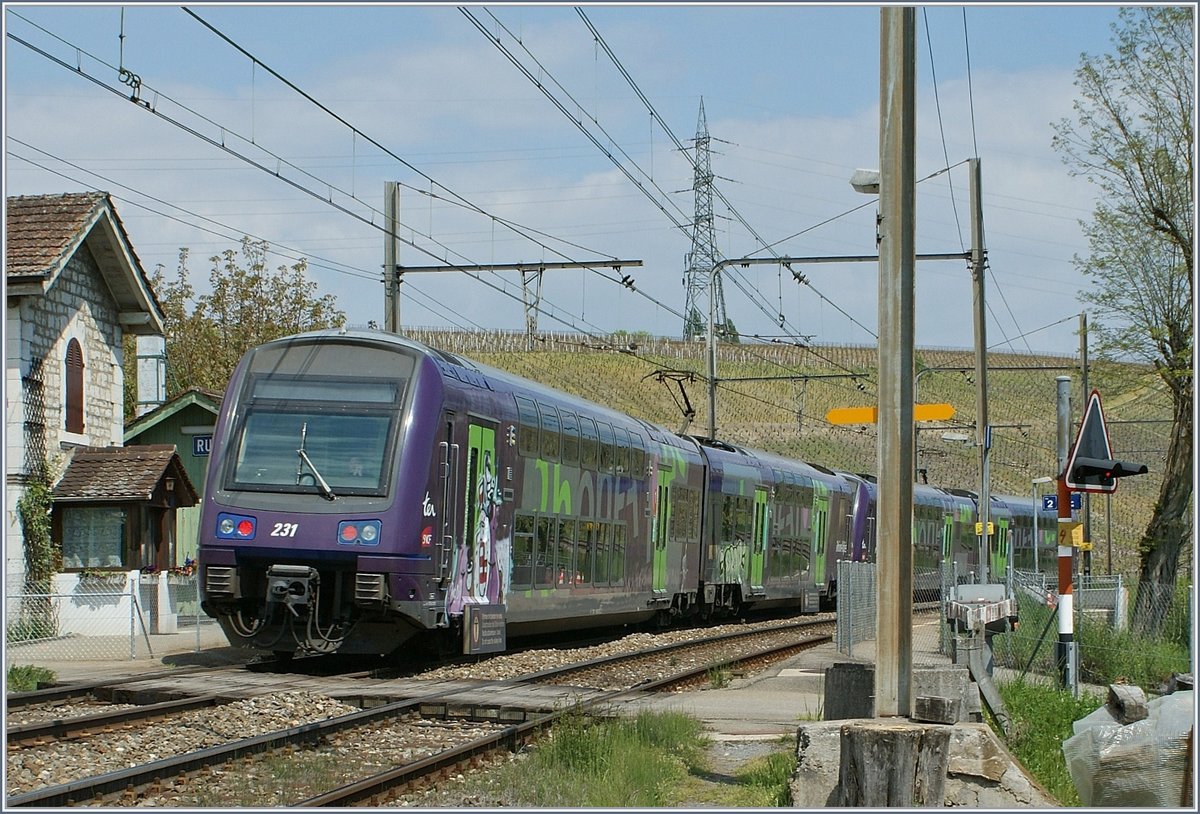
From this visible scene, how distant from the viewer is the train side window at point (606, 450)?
69.9ft

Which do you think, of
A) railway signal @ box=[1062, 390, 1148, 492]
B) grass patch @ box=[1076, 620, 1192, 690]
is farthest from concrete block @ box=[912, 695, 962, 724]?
grass patch @ box=[1076, 620, 1192, 690]

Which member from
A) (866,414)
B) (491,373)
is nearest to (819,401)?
(866,414)

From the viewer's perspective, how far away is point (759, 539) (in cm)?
3016

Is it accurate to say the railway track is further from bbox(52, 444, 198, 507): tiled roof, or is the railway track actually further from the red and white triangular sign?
bbox(52, 444, 198, 507): tiled roof

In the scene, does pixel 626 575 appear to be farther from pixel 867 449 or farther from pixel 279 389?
pixel 867 449

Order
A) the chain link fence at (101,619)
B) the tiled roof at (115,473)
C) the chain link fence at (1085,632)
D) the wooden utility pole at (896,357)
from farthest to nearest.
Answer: the tiled roof at (115,473), the chain link fence at (101,619), the chain link fence at (1085,632), the wooden utility pole at (896,357)

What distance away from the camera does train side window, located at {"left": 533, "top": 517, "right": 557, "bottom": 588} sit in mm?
18953

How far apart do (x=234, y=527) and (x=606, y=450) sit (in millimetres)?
7013

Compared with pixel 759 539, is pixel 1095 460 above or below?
above

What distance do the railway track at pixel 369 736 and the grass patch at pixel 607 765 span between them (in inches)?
20.2

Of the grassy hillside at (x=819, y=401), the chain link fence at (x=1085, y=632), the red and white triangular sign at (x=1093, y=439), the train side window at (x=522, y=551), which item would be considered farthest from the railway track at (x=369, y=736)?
the grassy hillside at (x=819, y=401)

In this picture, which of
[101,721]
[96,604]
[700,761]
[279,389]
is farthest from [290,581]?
[96,604]

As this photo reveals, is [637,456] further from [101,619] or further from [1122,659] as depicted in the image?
[101,619]

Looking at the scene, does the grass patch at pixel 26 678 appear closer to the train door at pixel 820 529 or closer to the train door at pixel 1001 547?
the train door at pixel 820 529
